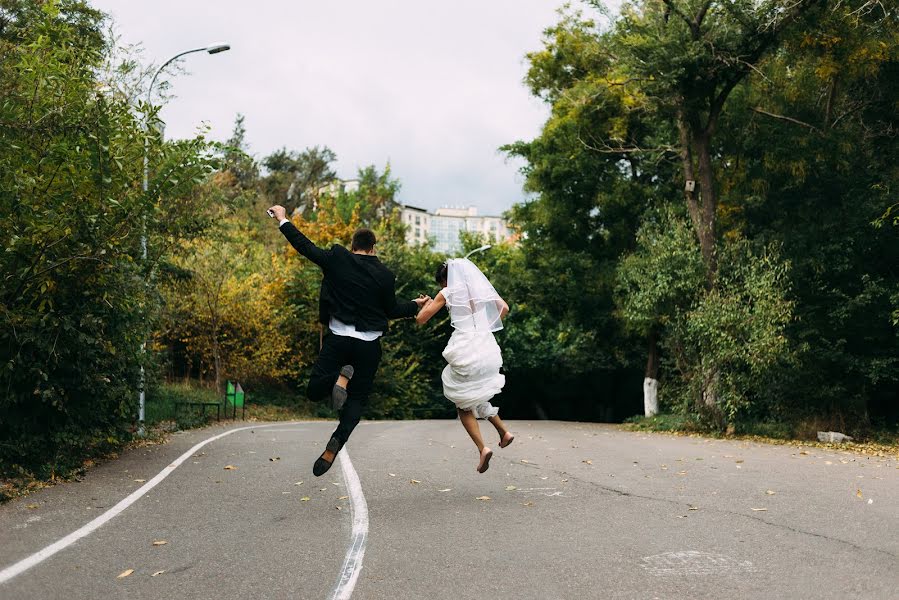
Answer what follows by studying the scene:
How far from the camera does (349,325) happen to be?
8.11 m

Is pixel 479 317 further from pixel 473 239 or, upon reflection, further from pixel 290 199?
pixel 290 199

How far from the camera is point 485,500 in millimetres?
8156

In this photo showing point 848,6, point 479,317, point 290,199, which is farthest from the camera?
point 290,199

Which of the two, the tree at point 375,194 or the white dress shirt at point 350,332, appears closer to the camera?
the white dress shirt at point 350,332

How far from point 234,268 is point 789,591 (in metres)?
30.4

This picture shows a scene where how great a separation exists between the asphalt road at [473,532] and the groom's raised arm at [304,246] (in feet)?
7.16

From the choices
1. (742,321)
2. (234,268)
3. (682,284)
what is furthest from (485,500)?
(234,268)

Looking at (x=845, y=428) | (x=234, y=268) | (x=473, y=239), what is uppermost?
(x=473, y=239)

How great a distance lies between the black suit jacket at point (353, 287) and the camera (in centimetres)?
811

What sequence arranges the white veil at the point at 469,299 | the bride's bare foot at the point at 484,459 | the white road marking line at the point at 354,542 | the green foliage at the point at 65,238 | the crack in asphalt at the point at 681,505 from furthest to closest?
the green foliage at the point at 65,238, the white veil at the point at 469,299, the bride's bare foot at the point at 484,459, the crack in asphalt at the point at 681,505, the white road marking line at the point at 354,542

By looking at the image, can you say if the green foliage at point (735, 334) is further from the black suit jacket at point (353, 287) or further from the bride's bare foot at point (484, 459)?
the black suit jacket at point (353, 287)

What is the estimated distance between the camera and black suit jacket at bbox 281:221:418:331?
8109mm

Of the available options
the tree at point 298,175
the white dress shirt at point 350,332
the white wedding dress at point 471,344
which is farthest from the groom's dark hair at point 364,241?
the tree at point 298,175

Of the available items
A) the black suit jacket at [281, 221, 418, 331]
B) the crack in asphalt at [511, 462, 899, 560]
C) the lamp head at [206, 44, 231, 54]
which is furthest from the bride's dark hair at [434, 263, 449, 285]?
the lamp head at [206, 44, 231, 54]
